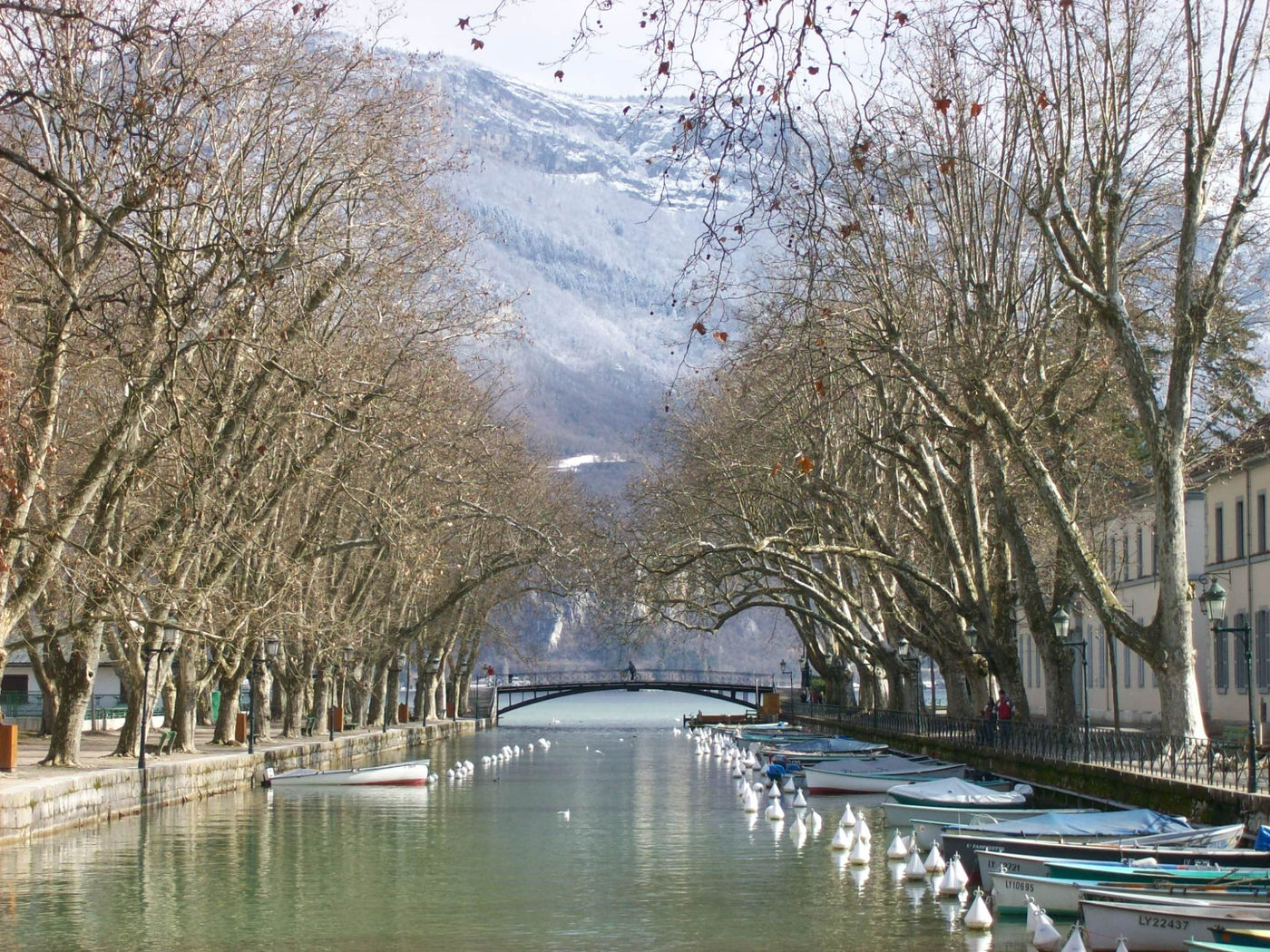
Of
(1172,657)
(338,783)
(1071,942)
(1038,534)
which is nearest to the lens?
(1071,942)

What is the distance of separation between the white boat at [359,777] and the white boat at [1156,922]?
28.1 m

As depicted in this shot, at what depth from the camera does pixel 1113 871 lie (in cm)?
1734

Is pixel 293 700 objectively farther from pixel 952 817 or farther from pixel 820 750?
pixel 952 817

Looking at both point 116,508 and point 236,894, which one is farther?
point 116,508

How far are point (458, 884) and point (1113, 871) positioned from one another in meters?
9.22

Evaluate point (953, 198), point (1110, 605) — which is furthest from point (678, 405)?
point (1110, 605)

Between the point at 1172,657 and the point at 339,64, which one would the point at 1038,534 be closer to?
the point at 1172,657

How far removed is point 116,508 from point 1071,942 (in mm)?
21890

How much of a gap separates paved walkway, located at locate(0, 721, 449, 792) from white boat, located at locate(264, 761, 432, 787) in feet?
5.68

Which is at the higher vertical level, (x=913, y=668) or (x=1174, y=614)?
(x=1174, y=614)

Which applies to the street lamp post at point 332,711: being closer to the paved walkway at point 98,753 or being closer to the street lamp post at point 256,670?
the paved walkway at point 98,753

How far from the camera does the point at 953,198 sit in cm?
3397

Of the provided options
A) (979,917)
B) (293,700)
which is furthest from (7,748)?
(293,700)

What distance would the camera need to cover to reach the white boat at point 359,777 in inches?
1624
